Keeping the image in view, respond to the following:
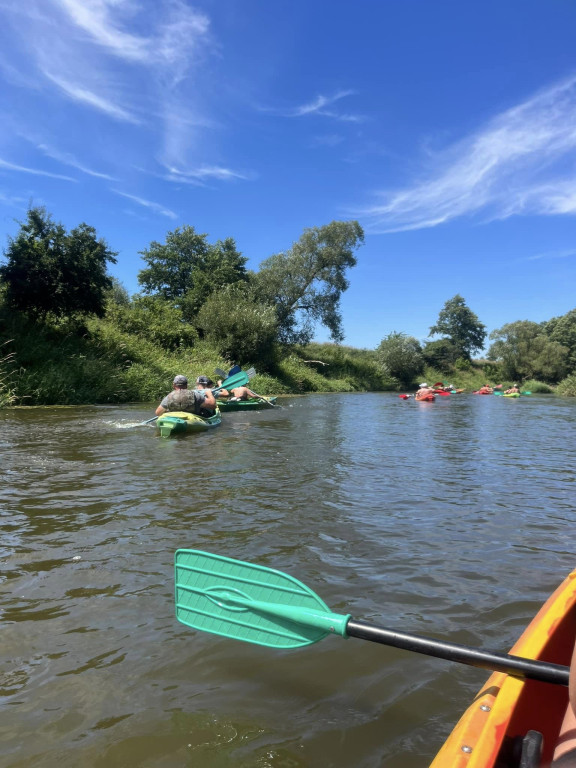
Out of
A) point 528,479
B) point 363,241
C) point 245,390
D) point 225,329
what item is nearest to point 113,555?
point 528,479

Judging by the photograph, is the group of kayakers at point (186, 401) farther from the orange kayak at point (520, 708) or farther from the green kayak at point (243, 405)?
the orange kayak at point (520, 708)

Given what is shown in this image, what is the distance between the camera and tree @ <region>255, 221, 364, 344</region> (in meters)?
36.2

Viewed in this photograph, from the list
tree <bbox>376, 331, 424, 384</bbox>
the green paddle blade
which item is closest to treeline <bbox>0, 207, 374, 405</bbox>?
tree <bbox>376, 331, 424, 384</bbox>

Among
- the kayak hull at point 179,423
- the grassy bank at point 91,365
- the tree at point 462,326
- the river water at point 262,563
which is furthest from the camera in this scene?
the tree at point 462,326

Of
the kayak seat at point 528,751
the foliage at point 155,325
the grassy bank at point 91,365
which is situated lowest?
the kayak seat at point 528,751

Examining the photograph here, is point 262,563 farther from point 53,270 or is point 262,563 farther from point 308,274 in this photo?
point 308,274

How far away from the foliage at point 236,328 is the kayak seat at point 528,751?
2582cm

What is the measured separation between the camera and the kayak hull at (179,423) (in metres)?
9.53

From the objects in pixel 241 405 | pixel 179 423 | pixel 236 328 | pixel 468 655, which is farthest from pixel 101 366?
pixel 468 655

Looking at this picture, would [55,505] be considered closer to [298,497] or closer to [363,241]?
[298,497]

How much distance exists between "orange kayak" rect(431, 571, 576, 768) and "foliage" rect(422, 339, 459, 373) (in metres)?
49.8

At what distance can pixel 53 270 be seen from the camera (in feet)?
59.5

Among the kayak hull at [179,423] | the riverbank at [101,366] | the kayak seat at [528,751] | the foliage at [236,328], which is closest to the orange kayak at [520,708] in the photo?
the kayak seat at [528,751]

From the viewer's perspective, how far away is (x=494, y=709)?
1.59 meters
